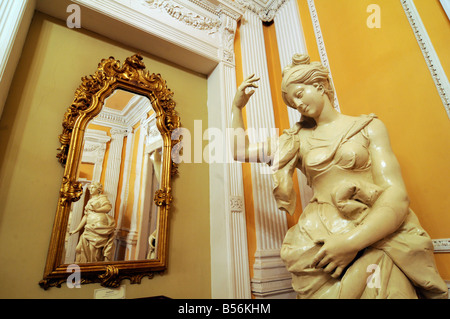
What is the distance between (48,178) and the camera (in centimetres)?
157

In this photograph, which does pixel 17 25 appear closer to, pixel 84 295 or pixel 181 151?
pixel 181 151

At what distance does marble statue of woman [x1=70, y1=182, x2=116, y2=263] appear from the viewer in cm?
154

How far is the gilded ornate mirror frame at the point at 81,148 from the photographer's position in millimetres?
1478

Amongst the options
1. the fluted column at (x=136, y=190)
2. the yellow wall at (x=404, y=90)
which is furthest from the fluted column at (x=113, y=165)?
the yellow wall at (x=404, y=90)

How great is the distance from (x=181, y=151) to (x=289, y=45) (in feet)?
5.66

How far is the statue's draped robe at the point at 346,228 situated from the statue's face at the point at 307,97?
0.54 feet

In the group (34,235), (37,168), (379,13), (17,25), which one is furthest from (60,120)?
(379,13)

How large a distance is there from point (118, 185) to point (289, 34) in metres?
2.41

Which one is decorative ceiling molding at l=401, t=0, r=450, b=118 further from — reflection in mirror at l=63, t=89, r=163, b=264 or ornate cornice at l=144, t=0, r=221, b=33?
reflection in mirror at l=63, t=89, r=163, b=264

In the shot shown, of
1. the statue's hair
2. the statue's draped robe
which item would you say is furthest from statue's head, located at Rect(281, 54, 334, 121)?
the statue's draped robe

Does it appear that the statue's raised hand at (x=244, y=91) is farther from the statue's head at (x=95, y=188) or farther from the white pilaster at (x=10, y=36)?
the white pilaster at (x=10, y=36)

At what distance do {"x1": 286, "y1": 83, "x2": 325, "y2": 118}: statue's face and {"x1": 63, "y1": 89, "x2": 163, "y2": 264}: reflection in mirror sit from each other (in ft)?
3.99

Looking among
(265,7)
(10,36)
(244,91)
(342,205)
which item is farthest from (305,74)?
(265,7)

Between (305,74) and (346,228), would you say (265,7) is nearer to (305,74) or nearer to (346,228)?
(305,74)
